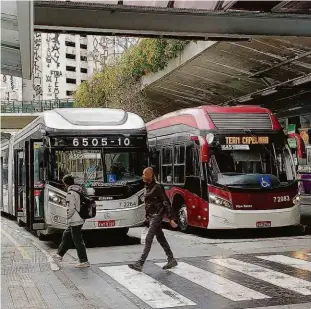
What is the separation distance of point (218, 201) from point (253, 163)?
1358 mm

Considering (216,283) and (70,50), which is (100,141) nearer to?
(216,283)

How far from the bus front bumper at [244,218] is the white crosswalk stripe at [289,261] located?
2305 millimetres

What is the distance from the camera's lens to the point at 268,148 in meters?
13.9

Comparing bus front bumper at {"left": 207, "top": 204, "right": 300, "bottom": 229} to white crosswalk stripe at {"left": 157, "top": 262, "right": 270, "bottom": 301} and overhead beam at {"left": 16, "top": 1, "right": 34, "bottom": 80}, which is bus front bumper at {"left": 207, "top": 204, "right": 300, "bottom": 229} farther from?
overhead beam at {"left": 16, "top": 1, "right": 34, "bottom": 80}

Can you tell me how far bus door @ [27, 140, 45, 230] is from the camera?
13.2 metres

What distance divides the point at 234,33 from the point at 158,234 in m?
4.39

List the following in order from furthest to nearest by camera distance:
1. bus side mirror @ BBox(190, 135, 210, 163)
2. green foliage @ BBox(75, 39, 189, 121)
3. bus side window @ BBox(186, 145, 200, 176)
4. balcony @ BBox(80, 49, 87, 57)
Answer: balcony @ BBox(80, 49, 87, 57) < green foliage @ BBox(75, 39, 189, 121) < bus side window @ BBox(186, 145, 200, 176) < bus side mirror @ BBox(190, 135, 210, 163)

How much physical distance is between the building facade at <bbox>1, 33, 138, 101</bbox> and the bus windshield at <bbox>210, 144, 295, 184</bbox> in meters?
54.0

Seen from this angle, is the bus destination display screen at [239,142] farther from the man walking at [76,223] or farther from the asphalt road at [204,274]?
the man walking at [76,223]

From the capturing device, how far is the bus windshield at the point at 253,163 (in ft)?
44.5

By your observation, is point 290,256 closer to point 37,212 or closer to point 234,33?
point 234,33

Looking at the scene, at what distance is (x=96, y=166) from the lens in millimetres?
12703

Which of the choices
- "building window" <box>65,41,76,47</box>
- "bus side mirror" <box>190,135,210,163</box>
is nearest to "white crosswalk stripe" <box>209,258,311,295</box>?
"bus side mirror" <box>190,135,210,163</box>

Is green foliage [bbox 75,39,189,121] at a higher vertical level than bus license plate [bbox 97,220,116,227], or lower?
higher
